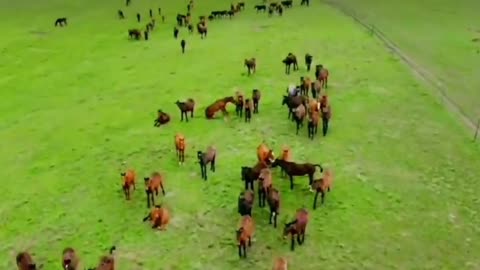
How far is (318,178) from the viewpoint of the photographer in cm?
1526

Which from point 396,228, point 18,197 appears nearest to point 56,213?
point 18,197

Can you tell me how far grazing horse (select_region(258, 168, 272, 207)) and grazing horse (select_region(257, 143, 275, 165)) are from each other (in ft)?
4.52

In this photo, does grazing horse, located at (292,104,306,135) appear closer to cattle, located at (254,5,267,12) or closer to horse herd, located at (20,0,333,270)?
horse herd, located at (20,0,333,270)

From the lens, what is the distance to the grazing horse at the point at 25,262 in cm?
1192

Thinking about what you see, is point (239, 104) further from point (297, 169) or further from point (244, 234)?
point (244, 234)

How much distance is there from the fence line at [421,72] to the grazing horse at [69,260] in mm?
11500

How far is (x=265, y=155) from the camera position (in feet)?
52.4

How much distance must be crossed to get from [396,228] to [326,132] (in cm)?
503

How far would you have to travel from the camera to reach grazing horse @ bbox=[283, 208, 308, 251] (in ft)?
41.8

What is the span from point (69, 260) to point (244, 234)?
3308mm

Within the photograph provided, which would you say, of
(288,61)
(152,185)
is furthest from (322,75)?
(152,185)

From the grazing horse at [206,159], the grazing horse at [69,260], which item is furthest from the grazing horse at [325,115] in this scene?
the grazing horse at [69,260]

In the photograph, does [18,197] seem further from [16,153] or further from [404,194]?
[404,194]

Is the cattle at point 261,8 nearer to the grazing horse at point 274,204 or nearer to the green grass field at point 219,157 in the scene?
the green grass field at point 219,157
